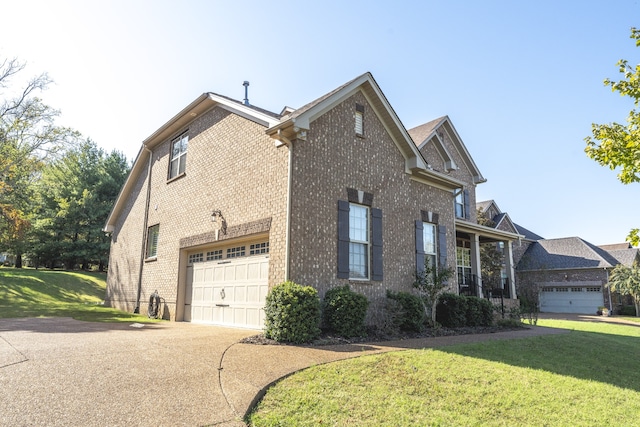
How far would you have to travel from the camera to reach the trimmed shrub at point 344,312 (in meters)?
8.65

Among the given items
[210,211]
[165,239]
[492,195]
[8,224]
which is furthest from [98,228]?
[492,195]

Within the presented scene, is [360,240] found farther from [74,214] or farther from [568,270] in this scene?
[74,214]

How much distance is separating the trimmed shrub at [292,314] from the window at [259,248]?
193cm

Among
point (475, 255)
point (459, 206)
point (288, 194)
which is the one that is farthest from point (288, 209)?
point (459, 206)

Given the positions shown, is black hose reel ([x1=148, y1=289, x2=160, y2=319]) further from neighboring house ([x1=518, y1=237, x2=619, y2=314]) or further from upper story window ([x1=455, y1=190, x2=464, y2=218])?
neighboring house ([x1=518, y1=237, x2=619, y2=314])

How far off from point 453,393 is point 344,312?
3.63 metres

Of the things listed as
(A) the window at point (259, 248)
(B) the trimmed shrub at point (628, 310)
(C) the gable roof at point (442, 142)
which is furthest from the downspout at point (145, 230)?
(B) the trimmed shrub at point (628, 310)

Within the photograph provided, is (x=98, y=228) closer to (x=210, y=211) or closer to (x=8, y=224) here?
(x=8, y=224)

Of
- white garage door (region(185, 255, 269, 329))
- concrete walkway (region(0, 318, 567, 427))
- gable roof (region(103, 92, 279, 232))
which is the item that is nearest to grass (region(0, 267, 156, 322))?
gable roof (region(103, 92, 279, 232))

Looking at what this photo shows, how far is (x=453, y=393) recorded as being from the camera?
17.3 feet

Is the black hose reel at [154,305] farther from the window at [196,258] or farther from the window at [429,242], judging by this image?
the window at [429,242]

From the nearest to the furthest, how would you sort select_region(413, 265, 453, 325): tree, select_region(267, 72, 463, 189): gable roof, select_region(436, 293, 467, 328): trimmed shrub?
select_region(267, 72, 463, 189): gable roof → select_region(413, 265, 453, 325): tree → select_region(436, 293, 467, 328): trimmed shrub

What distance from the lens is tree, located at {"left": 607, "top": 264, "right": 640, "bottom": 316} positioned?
958 inches

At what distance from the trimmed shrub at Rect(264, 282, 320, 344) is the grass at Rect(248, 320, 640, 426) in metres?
1.76
